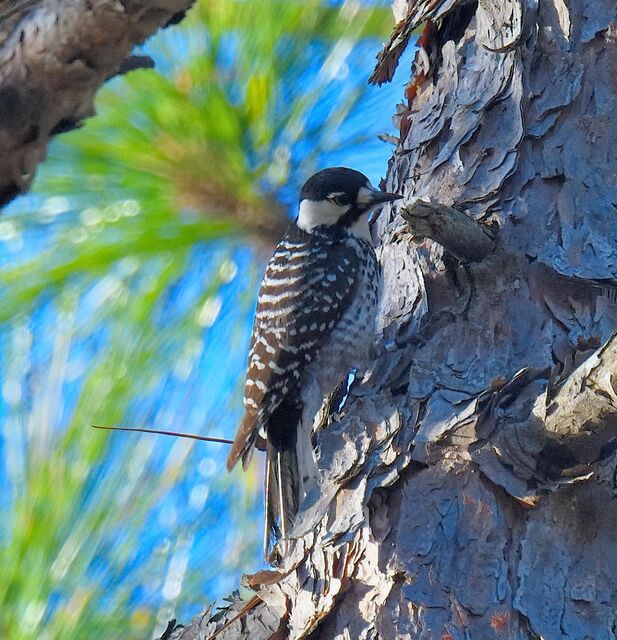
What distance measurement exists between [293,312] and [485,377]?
79cm

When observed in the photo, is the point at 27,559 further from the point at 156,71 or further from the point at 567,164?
the point at 567,164

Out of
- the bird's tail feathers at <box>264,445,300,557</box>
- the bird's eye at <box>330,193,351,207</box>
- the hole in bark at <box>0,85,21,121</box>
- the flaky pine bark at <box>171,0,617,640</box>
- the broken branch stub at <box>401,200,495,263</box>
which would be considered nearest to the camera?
the hole in bark at <box>0,85,21,121</box>

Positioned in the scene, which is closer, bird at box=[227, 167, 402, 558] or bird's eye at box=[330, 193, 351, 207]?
bird at box=[227, 167, 402, 558]

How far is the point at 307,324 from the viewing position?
2398mm

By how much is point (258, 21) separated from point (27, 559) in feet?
4.41

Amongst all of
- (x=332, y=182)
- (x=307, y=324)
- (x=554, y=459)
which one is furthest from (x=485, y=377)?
(x=332, y=182)

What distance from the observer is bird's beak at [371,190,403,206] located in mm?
2197

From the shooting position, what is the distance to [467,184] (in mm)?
1979

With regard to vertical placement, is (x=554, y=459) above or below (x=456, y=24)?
below

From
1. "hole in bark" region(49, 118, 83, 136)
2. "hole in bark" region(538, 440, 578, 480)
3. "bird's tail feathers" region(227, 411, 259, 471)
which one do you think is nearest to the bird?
"bird's tail feathers" region(227, 411, 259, 471)

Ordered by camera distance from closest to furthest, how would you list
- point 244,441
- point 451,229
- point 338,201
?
1. point 451,229
2. point 244,441
3. point 338,201

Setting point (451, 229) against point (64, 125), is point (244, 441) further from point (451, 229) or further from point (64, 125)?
point (64, 125)

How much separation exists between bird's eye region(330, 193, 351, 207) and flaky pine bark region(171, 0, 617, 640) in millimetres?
232

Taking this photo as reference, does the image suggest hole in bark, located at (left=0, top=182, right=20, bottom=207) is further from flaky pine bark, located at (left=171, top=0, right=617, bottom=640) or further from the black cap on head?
the black cap on head
